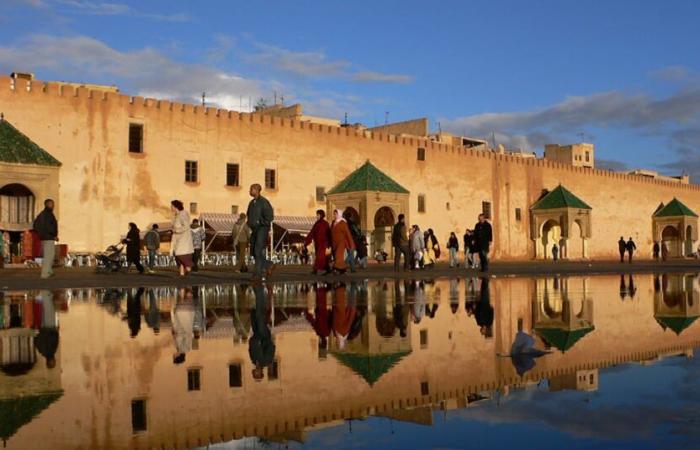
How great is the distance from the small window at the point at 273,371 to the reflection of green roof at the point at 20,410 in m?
1.11

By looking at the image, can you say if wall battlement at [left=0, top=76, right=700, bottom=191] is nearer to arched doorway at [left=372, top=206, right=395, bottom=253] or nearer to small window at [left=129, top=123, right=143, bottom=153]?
small window at [left=129, top=123, right=143, bottom=153]

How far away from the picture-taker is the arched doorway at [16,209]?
27.3 m

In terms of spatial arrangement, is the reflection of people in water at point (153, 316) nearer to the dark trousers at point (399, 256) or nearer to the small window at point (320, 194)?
the dark trousers at point (399, 256)

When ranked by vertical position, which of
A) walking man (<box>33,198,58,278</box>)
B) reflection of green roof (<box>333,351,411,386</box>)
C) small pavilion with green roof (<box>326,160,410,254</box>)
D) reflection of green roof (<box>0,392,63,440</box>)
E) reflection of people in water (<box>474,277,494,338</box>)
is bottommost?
reflection of green roof (<box>0,392,63,440</box>)

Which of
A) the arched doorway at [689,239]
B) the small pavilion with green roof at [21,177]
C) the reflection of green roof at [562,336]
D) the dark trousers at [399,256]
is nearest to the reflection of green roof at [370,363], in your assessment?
the reflection of green roof at [562,336]

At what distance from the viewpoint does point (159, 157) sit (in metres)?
31.9

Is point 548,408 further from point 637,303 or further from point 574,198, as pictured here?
point 574,198

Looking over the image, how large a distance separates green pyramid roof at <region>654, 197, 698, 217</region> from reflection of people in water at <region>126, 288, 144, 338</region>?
54.8 metres

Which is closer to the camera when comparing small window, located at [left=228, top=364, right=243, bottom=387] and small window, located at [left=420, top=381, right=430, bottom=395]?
small window, located at [left=420, top=381, right=430, bottom=395]

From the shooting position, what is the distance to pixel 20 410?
11.7ft

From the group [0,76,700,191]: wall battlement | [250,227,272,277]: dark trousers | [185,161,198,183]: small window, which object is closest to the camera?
[250,227,272,277]: dark trousers

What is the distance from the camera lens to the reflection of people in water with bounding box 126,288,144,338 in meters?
7.22

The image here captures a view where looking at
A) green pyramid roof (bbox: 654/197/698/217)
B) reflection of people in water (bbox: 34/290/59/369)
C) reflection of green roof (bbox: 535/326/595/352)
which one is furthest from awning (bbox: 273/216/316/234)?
green pyramid roof (bbox: 654/197/698/217)

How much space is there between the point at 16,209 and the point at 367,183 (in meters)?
14.8
